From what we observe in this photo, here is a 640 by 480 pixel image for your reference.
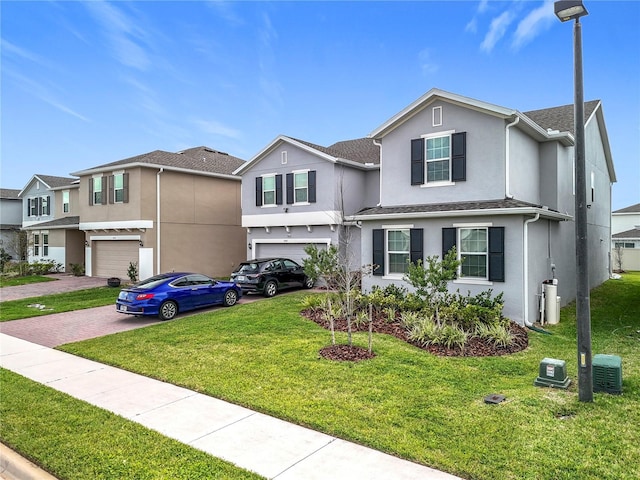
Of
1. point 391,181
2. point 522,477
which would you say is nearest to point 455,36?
point 391,181

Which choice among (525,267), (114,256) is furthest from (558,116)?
(114,256)

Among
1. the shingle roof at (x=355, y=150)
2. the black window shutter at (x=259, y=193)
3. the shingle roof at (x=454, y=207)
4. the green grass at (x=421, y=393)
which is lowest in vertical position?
the green grass at (x=421, y=393)

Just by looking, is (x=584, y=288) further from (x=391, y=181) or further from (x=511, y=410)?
(x=391, y=181)

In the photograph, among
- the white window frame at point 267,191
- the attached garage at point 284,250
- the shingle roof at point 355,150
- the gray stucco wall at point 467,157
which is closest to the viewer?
the gray stucco wall at point 467,157

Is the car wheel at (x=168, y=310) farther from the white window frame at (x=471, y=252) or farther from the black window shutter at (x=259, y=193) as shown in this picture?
the white window frame at (x=471, y=252)

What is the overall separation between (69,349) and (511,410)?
32.2ft

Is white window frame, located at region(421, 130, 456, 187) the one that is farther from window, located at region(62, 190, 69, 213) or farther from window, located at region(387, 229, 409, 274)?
window, located at region(62, 190, 69, 213)

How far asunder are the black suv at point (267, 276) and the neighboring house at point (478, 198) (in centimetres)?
431

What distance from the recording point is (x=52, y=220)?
99.1 ft

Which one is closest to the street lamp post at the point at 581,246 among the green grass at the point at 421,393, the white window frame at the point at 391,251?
the green grass at the point at 421,393

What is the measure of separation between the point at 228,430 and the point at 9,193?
4348 centimetres

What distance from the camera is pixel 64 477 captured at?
4.26m

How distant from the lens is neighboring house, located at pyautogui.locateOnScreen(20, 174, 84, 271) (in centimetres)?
2762

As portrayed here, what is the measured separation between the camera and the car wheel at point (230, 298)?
14969mm
